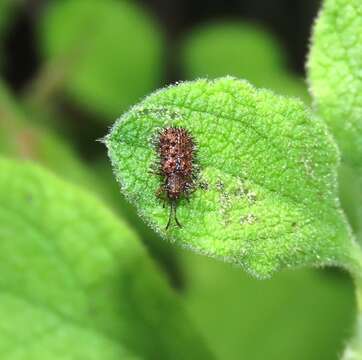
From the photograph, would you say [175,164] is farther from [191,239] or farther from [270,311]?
[270,311]

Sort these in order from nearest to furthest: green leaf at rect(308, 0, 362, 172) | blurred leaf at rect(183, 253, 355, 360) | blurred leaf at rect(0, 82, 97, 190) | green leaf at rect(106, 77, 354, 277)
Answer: green leaf at rect(106, 77, 354, 277) < green leaf at rect(308, 0, 362, 172) < blurred leaf at rect(0, 82, 97, 190) < blurred leaf at rect(183, 253, 355, 360)

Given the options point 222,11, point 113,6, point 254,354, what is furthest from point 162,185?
point 222,11

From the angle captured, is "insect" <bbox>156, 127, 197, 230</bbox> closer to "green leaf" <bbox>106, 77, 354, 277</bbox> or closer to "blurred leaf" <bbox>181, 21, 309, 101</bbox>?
"green leaf" <bbox>106, 77, 354, 277</bbox>

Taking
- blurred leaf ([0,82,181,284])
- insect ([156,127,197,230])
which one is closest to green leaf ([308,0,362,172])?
insect ([156,127,197,230])

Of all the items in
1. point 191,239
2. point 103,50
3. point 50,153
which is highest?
point 103,50

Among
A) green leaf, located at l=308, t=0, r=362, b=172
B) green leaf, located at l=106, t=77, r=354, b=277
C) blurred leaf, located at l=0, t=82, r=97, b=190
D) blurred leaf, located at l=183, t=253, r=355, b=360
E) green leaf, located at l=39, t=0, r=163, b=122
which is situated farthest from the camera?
green leaf, located at l=39, t=0, r=163, b=122

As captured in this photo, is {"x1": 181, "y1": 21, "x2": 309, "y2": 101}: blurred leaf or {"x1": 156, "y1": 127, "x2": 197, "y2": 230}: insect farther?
{"x1": 181, "y1": 21, "x2": 309, "y2": 101}: blurred leaf

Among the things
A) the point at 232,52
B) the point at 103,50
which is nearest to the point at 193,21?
the point at 232,52
